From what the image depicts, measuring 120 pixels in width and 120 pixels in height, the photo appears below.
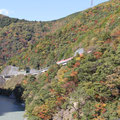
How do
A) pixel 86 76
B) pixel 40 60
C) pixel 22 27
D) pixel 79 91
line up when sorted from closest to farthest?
1. pixel 79 91
2. pixel 86 76
3. pixel 40 60
4. pixel 22 27

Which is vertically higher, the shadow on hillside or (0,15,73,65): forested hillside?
(0,15,73,65): forested hillside

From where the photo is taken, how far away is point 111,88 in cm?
2277

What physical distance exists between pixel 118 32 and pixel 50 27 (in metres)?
115

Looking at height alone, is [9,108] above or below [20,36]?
below

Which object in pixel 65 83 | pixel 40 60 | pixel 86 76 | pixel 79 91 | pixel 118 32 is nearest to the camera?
pixel 79 91

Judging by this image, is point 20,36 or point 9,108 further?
point 20,36

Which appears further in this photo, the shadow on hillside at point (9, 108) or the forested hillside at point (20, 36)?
the forested hillside at point (20, 36)

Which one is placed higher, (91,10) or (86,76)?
(91,10)

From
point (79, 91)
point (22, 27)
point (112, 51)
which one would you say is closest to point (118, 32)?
point (112, 51)

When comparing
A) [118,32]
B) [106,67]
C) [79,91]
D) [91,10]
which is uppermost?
[91,10]

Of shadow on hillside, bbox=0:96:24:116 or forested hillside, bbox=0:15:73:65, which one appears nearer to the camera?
shadow on hillside, bbox=0:96:24:116

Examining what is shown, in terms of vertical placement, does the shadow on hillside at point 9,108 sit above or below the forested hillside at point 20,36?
below

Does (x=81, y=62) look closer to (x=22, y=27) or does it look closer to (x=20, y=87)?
(x=20, y=87)

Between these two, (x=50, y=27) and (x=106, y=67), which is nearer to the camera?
(x=106, y=67)
